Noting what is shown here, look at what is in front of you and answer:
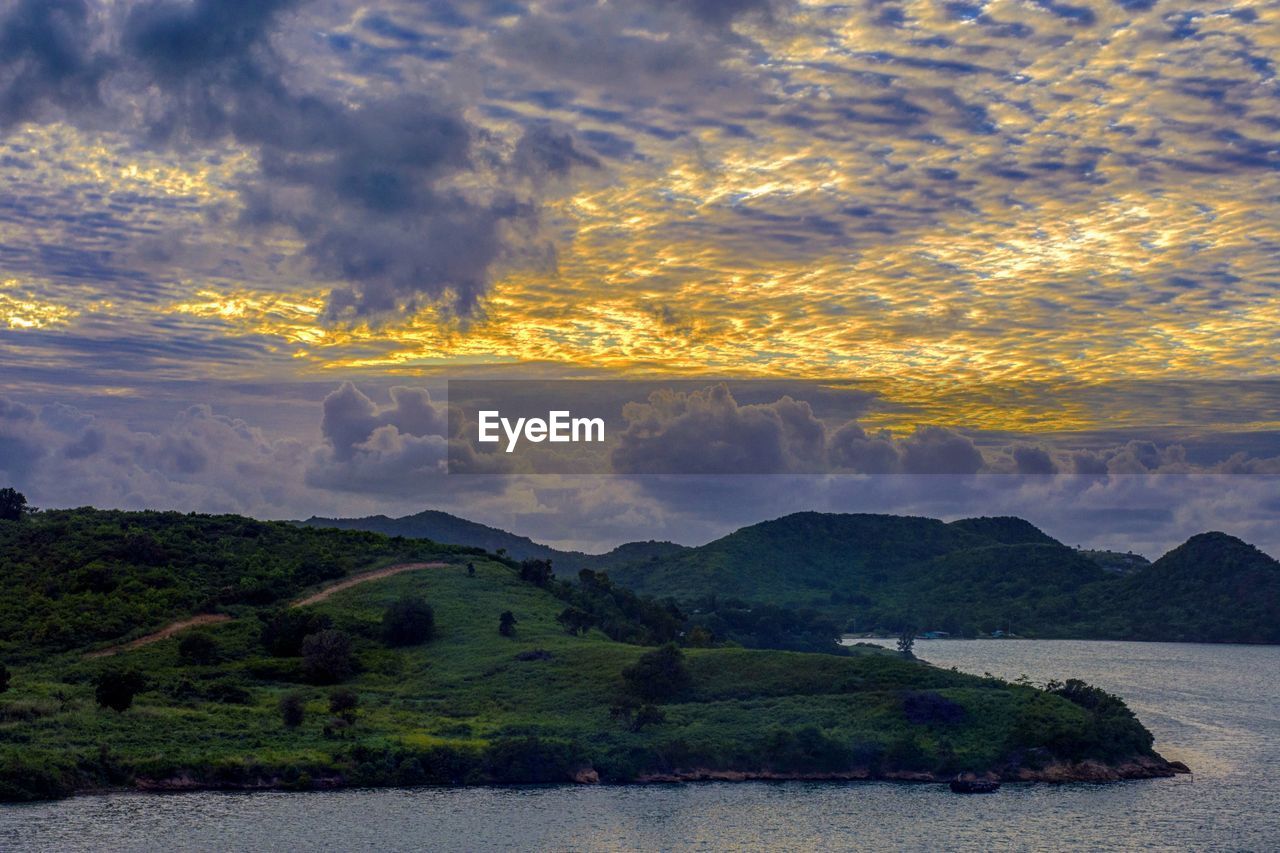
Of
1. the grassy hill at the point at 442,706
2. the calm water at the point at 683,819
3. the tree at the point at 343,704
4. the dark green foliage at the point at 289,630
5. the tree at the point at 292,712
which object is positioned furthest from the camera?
the dark green foliage at the point at 289,630

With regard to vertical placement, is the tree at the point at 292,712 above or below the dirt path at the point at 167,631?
below

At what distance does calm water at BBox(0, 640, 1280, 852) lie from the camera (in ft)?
277

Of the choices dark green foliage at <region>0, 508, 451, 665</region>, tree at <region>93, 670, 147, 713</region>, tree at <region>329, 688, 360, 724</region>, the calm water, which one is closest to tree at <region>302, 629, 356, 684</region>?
tree at <region>329, 688, 360, 724</region>

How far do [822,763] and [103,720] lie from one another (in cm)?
6599

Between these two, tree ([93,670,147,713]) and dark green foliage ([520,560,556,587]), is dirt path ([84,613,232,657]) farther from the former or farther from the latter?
dark green foliage ([520,560,556,587])

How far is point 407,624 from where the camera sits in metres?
150

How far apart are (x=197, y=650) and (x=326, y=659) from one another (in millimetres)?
15709

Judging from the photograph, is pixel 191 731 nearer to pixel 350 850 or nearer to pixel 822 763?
pixel 350 850

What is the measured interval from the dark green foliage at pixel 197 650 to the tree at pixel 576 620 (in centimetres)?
4761

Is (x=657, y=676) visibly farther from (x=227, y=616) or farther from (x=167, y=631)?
(x=167, y=631)

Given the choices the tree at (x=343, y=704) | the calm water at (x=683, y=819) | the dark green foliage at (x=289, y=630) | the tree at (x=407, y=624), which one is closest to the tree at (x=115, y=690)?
the tree at (x=343, y=704)

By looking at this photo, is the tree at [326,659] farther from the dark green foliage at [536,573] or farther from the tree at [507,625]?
the dark green foliage at [536,573]

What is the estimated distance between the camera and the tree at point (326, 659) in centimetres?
13350

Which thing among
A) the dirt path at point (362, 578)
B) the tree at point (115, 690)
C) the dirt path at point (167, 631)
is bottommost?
the tree at point (115, 690)
